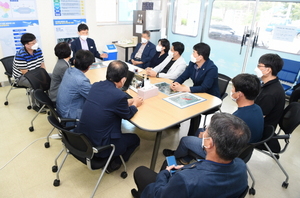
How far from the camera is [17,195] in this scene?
7.11 feet

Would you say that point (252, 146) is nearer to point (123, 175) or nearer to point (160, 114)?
point (160, 114)

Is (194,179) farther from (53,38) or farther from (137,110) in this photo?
(53,38)

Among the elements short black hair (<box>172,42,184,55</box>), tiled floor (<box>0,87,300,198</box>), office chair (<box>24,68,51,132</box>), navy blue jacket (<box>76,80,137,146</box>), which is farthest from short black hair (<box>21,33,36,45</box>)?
short black hair (<box>172,42,184,55</box>)

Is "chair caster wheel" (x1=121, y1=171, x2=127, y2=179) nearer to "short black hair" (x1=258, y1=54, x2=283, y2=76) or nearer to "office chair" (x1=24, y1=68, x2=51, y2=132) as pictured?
"office chair" (x1=24, y1=68, x2=51, y2=132)

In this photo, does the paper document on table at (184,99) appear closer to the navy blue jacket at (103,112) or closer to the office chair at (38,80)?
the navy blue jacket at (103,112)

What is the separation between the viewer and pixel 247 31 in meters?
5.05

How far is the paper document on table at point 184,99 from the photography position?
8.24 ft

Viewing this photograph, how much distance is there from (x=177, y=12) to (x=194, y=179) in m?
6.30

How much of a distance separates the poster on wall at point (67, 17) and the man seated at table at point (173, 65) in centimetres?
258

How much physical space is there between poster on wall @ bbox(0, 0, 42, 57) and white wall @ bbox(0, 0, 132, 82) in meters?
0.14

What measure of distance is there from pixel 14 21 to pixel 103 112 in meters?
3.91

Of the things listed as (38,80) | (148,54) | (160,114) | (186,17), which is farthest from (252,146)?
(186,17)

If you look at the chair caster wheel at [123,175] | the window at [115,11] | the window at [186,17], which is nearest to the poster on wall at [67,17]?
the window at [115,11]

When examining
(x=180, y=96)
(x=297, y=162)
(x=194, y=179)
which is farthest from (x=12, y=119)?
(x=297, y=162)
